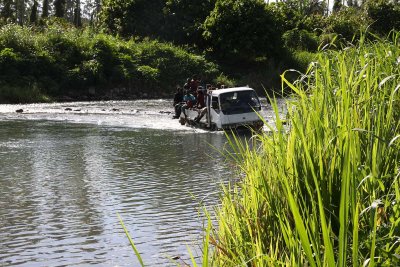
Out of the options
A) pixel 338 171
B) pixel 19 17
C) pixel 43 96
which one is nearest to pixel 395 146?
pixel 338 171

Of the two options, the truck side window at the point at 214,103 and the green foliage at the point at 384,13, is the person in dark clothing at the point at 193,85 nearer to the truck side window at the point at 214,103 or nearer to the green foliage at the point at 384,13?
the truck side window at the point at 214,103

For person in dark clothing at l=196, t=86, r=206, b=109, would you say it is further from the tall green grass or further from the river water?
the tall green grass

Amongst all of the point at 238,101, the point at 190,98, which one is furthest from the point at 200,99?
the point at 238,101

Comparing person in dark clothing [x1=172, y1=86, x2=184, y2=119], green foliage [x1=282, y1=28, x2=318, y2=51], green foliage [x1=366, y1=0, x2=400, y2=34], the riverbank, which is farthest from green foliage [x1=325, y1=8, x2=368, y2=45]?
person in dark clothing [x1=172, y1=86, x2=184, y2=119]

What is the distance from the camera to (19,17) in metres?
106

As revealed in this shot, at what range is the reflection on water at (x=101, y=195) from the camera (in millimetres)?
9586

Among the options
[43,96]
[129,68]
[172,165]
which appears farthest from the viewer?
[129,68]

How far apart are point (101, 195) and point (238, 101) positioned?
1202 centimetres

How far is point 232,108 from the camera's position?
2512 cm

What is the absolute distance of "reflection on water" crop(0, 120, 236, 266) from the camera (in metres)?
9.59

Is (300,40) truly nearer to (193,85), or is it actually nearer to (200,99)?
(193,85)

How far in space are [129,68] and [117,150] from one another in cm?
3111

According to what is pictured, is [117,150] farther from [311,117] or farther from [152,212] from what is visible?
[311,117]

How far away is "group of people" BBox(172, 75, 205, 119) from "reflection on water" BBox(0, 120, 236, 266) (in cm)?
257
